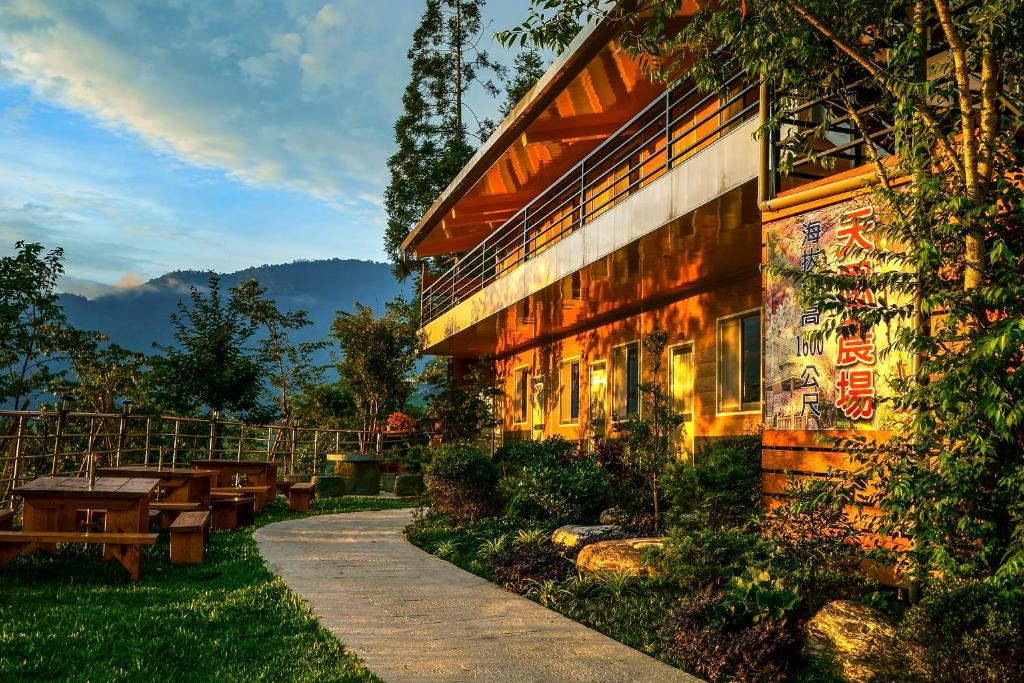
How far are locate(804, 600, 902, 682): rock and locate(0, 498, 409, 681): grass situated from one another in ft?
9.20

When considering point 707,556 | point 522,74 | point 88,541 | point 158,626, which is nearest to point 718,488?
point 707,556

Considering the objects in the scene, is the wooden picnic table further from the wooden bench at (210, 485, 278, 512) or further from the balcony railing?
the balcony railing

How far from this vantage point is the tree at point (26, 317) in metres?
15.7

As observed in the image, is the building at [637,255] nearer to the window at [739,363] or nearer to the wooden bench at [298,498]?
the window at [739,363]

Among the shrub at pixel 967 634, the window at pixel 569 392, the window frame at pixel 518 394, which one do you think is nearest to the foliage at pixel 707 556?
the shrub at pixel 967 634

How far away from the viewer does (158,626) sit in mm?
6195

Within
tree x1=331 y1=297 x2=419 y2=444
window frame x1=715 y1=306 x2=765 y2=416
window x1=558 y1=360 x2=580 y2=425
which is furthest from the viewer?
tree x1=331 y1=297 x2=419 y2=444

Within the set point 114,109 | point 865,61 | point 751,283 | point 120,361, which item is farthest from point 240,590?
point 120,361

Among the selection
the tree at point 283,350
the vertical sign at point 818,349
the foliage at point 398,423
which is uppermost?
the tree at point 283,350

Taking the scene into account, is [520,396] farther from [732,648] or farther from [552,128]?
[732,648]

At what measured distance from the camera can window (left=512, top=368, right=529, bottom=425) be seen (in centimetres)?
2245

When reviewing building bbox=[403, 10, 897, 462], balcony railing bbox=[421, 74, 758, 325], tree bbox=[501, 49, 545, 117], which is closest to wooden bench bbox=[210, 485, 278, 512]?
building bbox=[403, 10, 897, 462]

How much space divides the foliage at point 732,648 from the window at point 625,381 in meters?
9.76

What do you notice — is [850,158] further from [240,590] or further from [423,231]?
[423,231]
